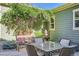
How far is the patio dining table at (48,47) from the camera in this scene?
256 cm

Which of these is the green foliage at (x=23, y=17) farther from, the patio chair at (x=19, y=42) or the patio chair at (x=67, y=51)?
the patio chair at (x=67, y=51)

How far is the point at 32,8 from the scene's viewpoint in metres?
2.55

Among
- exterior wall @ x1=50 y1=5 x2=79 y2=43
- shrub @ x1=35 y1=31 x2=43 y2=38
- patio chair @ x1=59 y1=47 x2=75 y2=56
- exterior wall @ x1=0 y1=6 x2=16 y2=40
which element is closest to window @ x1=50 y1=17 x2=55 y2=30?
exterior wall @ x1=50 y1=5 x2=79 y2=43

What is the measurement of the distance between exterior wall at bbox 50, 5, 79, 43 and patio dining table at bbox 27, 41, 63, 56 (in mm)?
113

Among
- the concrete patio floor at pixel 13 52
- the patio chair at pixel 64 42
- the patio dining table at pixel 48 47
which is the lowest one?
the concrete patio floor at pixel 13 52

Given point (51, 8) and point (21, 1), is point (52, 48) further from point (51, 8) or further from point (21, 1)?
point (21, 1)

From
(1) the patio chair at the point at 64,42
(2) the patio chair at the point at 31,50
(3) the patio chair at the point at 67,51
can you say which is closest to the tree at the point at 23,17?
(2) the patio chair at the point at 31,50

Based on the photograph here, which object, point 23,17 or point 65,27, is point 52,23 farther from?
point 23,17

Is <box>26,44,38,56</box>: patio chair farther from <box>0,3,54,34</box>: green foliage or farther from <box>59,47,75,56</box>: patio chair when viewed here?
<box>59,47,75,56</box>: patio chair

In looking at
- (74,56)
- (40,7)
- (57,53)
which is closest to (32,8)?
(40,7)

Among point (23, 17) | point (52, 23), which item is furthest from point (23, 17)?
point (52, 23)

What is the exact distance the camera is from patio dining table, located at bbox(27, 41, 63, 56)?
2.56 m

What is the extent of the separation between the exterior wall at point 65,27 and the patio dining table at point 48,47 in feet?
0.37

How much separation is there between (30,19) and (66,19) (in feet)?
1.87
